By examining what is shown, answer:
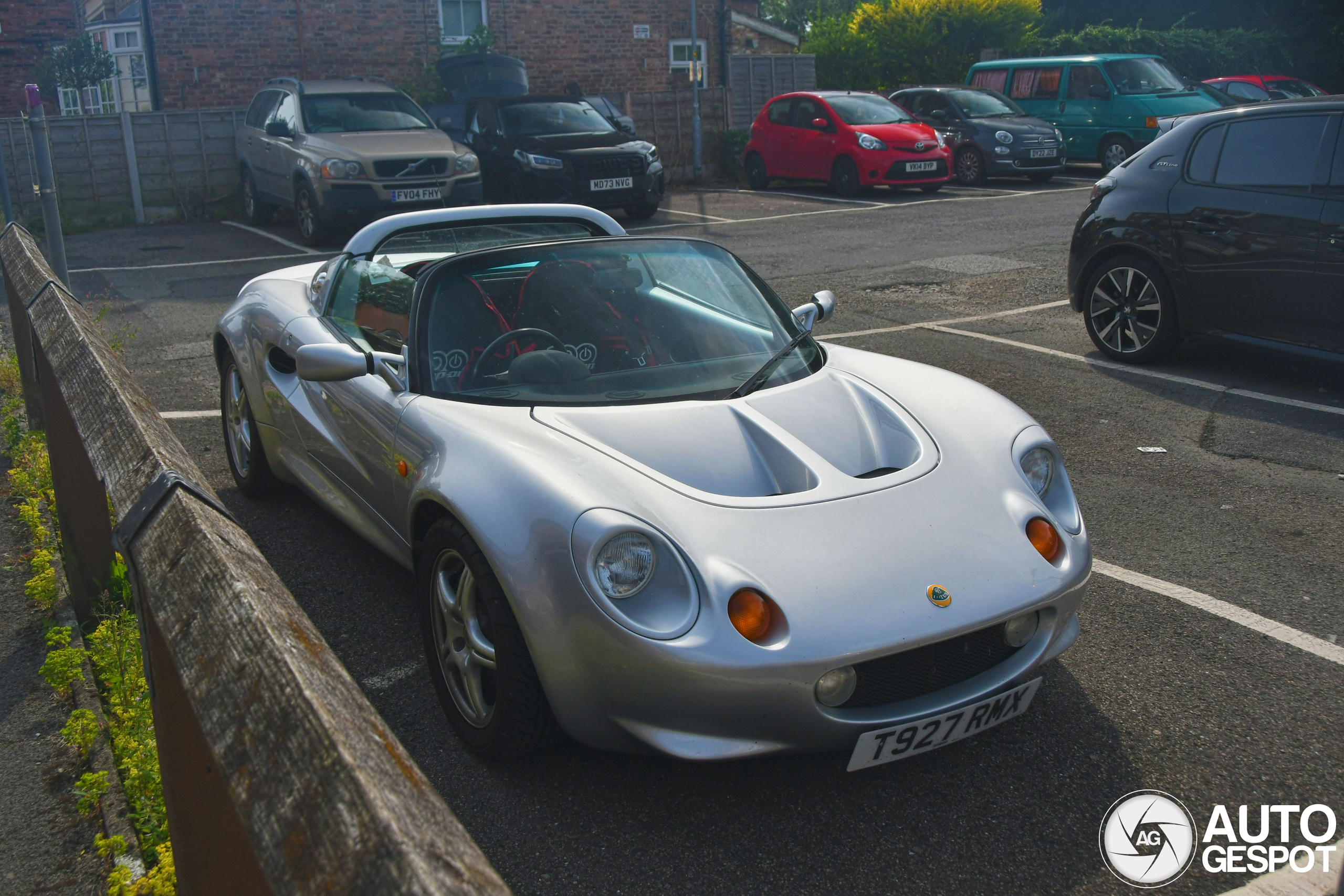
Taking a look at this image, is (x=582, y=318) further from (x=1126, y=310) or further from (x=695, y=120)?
(x=695, y=120)

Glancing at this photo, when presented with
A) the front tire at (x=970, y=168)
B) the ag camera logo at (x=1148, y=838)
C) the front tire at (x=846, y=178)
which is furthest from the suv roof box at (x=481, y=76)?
the ag camera logo at (x=1148, y=838)

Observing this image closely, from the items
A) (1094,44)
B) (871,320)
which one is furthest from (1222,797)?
(1094,44)

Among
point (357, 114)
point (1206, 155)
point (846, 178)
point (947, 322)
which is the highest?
point (357, 114)

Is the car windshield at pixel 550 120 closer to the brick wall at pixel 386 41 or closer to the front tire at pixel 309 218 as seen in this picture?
the front tire at pixel 309 218

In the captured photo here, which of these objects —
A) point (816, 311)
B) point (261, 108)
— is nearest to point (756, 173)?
point (261, 108)

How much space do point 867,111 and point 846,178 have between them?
3.83 ft

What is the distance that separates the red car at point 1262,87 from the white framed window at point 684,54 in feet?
32.0

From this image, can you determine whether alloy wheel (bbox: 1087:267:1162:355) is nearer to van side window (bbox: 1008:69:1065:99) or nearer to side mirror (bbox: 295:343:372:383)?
side mirror (bbox: 295:343:372:383)

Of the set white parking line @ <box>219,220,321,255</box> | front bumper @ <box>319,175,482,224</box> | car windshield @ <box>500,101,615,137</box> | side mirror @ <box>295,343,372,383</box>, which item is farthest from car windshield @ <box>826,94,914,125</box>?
side mirror @ <box>295,343,372,383</box>

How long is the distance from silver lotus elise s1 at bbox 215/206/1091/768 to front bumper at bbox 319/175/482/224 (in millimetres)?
9366

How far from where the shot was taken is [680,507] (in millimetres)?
2852

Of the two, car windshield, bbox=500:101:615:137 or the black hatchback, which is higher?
car windshield, bbox=500:101:615:137

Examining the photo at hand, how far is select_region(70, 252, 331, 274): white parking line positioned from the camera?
12539 mm

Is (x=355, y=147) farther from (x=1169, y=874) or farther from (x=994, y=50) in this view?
(x=994, y=50)
